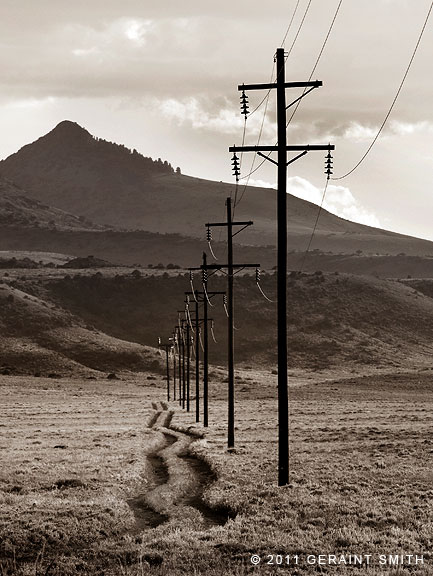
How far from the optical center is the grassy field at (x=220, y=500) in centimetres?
1574

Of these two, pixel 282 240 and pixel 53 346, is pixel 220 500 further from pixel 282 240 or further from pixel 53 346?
pixel 53 346

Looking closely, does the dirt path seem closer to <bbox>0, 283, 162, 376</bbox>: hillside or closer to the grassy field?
the grassy field

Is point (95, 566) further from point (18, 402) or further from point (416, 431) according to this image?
point (18, 402)

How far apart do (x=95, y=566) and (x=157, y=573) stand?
157 centimetres

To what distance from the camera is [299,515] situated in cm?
1919

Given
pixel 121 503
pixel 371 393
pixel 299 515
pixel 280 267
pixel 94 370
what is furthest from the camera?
pixel 94 370

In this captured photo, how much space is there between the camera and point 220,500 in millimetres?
21359

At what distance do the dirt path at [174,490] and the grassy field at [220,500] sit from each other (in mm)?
129

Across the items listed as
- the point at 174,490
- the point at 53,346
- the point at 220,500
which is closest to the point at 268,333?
the point at 53,346

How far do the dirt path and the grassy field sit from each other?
13 cm

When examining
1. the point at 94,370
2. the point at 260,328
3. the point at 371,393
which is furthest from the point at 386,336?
the point at 371,393

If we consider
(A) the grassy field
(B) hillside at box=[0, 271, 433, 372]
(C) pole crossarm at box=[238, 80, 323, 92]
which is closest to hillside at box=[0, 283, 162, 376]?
(B) hillside at box=[0, 271, 433, 372]

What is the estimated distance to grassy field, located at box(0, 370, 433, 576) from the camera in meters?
15.7

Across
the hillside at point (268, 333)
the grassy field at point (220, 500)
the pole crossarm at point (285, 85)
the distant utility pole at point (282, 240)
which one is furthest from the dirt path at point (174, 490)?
the hillside at point (268, 333)
